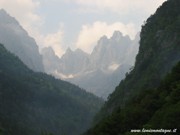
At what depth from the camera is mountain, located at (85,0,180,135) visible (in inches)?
1759

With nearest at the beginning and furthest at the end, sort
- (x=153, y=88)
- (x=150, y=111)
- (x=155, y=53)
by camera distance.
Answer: (x=150, y=111) < (x=153, y=88) < (x=155, y=53)

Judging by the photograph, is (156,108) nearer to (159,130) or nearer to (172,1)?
(159,130)

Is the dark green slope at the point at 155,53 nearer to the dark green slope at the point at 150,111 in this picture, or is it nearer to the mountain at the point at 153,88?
the mountain at the point at 153,88

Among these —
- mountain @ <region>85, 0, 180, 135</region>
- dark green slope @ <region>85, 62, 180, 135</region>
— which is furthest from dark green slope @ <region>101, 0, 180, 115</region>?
dark green slope @ <region>85, 62, 180, 135</region>

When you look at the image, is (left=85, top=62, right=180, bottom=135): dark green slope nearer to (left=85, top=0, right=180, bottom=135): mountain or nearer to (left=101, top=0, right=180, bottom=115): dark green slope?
(left=85, top=0, right=180, bottom=135): mountain

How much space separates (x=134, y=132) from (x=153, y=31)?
10880 cm

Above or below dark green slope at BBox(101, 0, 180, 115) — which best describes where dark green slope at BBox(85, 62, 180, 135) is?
below

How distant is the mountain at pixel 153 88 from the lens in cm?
4467

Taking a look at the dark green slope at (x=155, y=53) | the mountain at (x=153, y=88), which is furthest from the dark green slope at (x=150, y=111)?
the dark green slope at (x=155, y=53)

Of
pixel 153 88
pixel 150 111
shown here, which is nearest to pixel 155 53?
pixel 153 88

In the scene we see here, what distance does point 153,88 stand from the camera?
7744 cm

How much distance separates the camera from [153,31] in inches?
5822

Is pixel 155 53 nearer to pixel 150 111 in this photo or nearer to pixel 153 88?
pixel 153 88

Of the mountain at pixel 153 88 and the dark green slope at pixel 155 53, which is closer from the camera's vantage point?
the mountain at pixel 153 88
